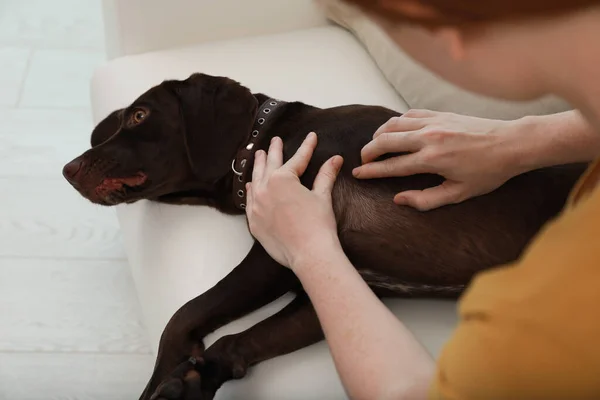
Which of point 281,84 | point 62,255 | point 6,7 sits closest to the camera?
point 281,84

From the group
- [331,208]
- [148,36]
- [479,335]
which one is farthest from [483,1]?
[148,36]

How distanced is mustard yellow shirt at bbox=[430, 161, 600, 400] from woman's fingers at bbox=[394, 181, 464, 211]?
47 centimetres

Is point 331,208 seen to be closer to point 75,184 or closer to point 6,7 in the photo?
point 75,184

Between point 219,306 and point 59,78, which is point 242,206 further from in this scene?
point 59,78

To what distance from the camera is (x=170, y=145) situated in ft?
4.29

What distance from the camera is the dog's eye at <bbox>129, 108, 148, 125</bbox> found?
1316 millimetres

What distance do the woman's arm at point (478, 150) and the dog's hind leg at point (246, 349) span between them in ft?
0.79

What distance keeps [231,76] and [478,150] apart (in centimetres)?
62

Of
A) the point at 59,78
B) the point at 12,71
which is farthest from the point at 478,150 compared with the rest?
the point at 12,71

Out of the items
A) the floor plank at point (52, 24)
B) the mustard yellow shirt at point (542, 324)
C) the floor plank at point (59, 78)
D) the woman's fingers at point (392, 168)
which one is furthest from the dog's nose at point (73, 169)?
the floor plank at point (52, 24)

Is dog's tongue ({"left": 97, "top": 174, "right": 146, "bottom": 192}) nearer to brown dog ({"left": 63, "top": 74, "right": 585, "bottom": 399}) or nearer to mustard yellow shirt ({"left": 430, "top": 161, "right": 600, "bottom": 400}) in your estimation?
brown dog ({"left": 63, "top": 74, "right": 585, "bottom": 399})

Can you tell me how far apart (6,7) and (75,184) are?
1720mm

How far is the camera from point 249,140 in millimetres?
1311

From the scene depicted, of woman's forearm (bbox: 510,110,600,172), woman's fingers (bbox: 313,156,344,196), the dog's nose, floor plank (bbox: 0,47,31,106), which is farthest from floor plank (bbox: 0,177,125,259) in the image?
woman's forearm (bbox: 510,110,600,172)
